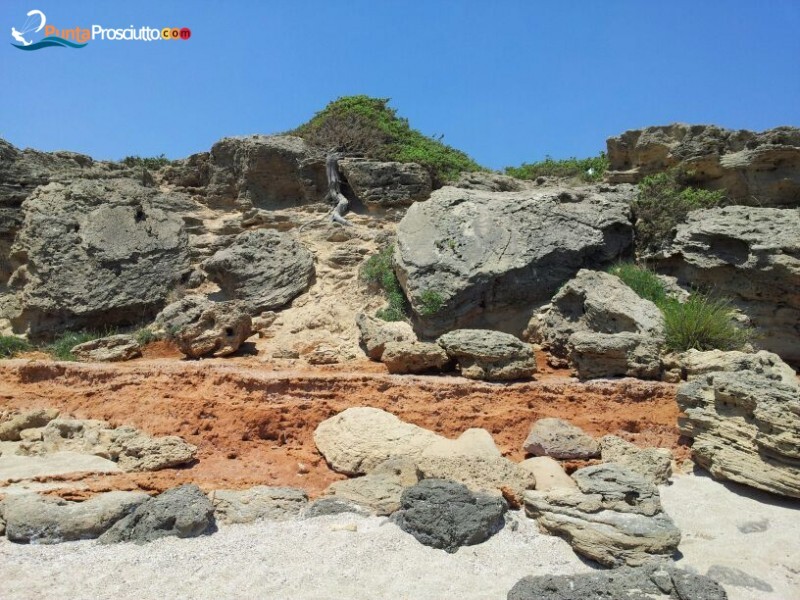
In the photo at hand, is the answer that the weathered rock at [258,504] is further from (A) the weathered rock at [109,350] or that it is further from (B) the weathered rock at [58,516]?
(A) the weathered rock at [109,350]

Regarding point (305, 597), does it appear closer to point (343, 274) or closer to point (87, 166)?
point (343, 274)

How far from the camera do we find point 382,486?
18.2 ft

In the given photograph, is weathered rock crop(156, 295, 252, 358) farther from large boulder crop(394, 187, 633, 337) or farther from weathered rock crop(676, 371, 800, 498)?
weathered rock crop(676, 371, 800, 498)

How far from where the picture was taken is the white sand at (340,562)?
4125 mm

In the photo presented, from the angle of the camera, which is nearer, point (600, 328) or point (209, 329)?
point (600, 328)

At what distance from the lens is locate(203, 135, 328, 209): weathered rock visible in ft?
44.1

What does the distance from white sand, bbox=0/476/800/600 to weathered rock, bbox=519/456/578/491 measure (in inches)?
24.8

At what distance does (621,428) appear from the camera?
6586mm

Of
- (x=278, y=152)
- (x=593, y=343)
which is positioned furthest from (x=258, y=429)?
(x=278, y=152)

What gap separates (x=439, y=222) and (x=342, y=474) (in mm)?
4856

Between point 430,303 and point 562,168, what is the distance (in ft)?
25.1

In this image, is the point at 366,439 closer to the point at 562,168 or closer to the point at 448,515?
the point at 448,515

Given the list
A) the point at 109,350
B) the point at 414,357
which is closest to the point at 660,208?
the point at 414,357

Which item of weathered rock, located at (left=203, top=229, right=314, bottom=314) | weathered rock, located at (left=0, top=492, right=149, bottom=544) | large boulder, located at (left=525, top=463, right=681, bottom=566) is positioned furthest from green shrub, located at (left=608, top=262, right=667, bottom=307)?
weathered rock, located at (left=0, top=492, right=149, bottom=544)
